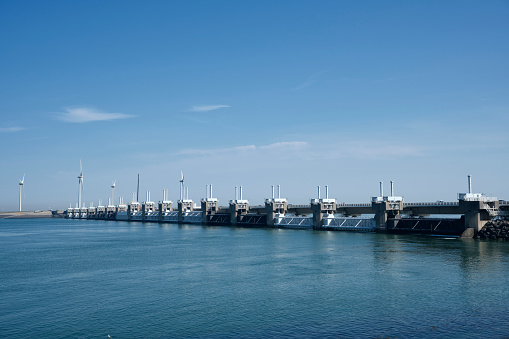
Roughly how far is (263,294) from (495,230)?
200 ft

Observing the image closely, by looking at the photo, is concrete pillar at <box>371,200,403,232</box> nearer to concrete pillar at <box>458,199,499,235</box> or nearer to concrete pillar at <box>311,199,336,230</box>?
concrete pillar at <box>311,199,336,230</box>

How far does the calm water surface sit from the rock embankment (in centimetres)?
1370

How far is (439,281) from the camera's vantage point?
155 ft

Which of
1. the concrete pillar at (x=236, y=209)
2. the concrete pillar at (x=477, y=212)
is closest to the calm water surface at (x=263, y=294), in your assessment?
the concrete pillar at (x=477, y=212)

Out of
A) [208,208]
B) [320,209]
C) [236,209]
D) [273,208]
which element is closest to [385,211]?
[320,209]

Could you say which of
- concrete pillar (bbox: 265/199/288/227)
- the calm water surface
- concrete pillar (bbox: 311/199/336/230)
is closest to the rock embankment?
the calm water surface

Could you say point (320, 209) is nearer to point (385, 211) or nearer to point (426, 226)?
point (385, 211)

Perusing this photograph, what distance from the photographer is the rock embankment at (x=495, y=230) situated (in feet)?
272

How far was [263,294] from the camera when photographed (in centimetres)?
4356

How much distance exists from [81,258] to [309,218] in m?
79.9

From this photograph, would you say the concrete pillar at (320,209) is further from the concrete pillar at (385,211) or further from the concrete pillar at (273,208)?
the concrete pillar at (385,211)

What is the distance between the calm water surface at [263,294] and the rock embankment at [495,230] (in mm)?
13695

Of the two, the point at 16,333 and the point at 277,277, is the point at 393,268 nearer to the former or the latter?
the point at 277,277

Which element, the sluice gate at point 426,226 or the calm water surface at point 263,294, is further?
the sluice gate at point 426,226
